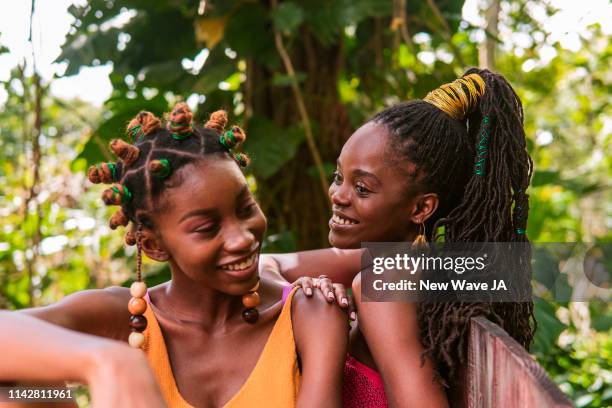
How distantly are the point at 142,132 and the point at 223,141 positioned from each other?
190mm

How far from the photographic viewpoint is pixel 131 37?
150 inches

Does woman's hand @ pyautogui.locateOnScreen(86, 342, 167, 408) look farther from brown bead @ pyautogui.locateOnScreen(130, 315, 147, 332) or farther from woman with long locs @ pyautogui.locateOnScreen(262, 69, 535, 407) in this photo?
woman with long locs @ pyautogui.locateOnScreen(262, 69, 535, 407)

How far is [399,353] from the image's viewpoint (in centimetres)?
166

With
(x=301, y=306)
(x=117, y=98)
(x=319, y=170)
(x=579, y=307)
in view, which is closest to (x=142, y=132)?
(x=301, y=306)

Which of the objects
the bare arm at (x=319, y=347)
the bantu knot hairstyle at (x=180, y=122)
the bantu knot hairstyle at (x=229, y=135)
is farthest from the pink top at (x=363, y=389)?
the bantu knot hairstyle at (x=180, y=122)

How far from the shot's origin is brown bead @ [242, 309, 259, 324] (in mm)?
1719

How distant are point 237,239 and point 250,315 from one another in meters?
0.22

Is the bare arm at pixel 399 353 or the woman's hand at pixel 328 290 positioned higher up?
the woman's hand at pixel 328 290

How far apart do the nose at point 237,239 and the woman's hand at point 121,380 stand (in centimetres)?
51

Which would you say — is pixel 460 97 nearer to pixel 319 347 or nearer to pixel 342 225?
pixel 342 225

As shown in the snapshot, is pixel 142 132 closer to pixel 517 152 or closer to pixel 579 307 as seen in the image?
pixel 517 152

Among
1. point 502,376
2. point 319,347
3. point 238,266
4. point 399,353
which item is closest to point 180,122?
point 238,266

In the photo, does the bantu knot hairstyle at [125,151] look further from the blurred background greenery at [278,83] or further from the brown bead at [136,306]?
the blurred background greenery at [278,83]

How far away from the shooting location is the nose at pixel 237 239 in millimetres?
1591
